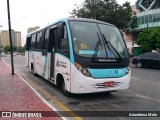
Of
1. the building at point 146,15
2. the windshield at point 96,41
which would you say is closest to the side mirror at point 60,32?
the windshield at point 96,41

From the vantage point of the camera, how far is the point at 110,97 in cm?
848

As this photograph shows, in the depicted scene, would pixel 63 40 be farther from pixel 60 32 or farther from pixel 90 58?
pixel 90 58

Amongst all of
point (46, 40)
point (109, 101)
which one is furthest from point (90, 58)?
point (46, 40)

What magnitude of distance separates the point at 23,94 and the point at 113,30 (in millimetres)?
Result: 3841

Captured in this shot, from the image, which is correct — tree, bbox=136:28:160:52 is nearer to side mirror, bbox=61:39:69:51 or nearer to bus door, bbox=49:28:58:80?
bus door, bbox=49:28:58:80

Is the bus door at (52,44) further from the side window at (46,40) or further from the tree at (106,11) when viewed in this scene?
the tree at (106,11)

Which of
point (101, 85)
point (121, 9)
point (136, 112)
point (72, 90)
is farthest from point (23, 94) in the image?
point (121, 9)

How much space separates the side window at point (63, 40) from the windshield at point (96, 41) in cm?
30

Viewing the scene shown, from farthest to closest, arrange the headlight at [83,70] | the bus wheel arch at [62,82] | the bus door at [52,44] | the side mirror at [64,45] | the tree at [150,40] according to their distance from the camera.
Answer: the tree at [150,40]
the bus door at [52,44]
the bus wheel arch at [62,82]
the side mirror at [64,45]
the headlight at [83,70]

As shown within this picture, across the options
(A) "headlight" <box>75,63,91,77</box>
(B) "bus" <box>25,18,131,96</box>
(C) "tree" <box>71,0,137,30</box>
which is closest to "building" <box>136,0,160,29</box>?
(C) "tree" <box>71,0,137,30</box>

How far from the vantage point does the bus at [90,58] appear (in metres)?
7.52

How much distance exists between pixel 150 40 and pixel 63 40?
2514 cm

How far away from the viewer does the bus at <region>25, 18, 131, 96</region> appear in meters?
7.52

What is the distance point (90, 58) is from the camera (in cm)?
760
